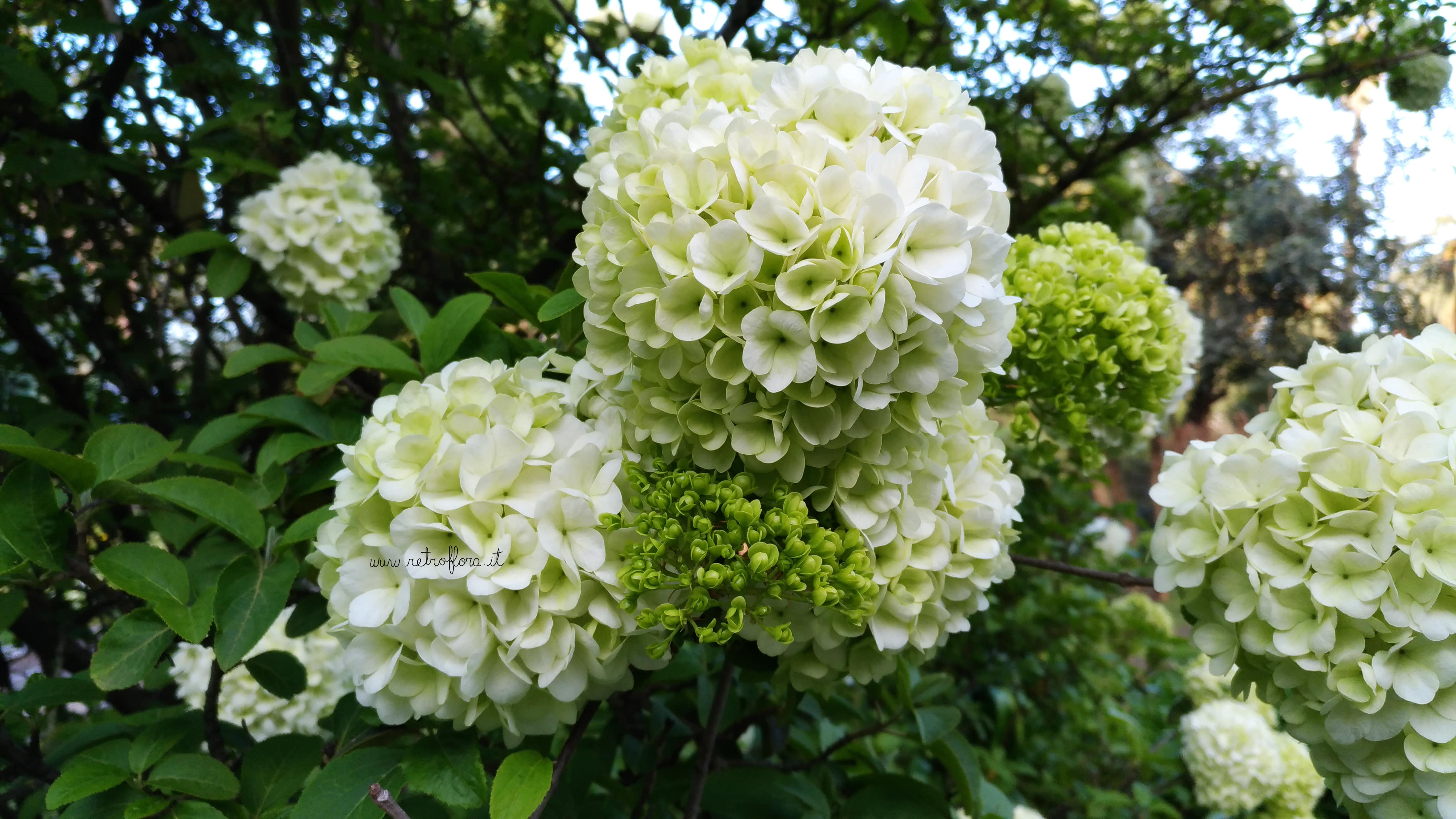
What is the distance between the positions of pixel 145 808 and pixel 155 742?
0.12m

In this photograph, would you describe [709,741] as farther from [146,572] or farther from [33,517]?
[33,517]

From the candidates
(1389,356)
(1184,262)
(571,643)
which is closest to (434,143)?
(571,643)

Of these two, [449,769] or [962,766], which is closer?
[449,769]

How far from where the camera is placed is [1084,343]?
136 centimetres

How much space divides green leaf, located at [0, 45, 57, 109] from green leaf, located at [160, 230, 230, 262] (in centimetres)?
37

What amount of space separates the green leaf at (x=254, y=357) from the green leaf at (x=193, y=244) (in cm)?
57

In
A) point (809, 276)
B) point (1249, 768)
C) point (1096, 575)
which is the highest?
point (809, 276)

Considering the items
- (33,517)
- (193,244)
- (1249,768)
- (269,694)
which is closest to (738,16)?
(193,244)

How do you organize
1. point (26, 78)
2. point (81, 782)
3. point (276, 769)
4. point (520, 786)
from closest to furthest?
point (520, 786)
point (81, 782)
point (276, 769)
point (26, 78)

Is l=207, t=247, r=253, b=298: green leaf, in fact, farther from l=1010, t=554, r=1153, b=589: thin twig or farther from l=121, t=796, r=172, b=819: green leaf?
l=1010, t=554, r=1153, b=589: thin twig

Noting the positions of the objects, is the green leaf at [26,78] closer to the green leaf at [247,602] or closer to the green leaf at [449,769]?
the green leaf at [247,602]

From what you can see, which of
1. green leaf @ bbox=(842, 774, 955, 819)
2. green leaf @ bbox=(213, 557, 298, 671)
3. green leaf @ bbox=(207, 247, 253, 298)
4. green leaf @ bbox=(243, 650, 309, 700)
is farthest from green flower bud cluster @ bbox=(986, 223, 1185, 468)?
green leaf @ bbox=(207, 247, 253, 298)

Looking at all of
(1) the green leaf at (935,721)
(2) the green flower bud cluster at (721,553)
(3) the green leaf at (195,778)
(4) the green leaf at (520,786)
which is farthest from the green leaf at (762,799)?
(3) the green leaf at (195,778)

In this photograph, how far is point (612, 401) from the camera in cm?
91
